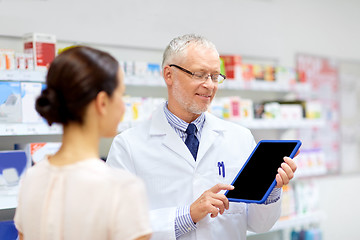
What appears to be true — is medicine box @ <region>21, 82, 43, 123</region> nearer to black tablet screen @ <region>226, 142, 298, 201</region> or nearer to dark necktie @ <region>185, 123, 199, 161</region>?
dark necktie @ <region>185, 123, 199, 161</region>

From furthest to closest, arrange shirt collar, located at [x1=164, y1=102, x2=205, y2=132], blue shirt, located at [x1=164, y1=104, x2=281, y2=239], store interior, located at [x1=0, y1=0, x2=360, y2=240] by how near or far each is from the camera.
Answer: store interior, located at [x1=0, y1=0, x2=360, y2=240] < shirt collar, located at [x1=164, y1=102, x2=205, y2=132] < blue shirt, located at [x1=164, y1=104, x2=281, y2=239]

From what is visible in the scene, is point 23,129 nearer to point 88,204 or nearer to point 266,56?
point 88,204

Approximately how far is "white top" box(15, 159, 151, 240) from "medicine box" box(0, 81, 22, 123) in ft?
5.74

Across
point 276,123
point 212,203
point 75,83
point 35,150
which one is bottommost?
point 276,123

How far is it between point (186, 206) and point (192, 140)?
0.36m

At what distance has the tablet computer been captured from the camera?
6.95 feet

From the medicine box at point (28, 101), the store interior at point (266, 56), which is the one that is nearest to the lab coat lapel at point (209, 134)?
the store interior at point (266, 56)

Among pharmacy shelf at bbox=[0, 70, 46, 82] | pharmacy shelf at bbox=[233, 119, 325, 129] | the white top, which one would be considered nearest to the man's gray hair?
pharmacy shelf at bbox=[0, 70, 46, 82]

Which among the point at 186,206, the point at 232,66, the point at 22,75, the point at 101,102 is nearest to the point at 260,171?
the point at 186,206

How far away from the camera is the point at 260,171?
219cm

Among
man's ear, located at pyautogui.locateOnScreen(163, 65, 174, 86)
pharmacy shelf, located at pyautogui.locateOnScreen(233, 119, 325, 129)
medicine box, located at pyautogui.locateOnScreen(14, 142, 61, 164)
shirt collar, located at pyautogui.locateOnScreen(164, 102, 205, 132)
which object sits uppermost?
man's ear, located at pyautogui.locateOnScreen(163, 65, 174, 86)

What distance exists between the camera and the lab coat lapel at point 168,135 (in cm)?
240

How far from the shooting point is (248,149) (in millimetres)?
2578

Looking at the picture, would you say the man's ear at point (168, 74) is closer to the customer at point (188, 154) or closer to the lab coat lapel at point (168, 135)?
the customer at point (188, 154)
